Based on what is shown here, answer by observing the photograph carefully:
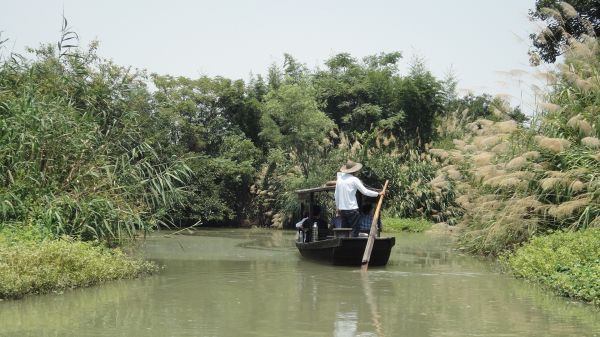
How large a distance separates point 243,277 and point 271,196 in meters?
16.4

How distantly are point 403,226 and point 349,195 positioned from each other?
11.5 m

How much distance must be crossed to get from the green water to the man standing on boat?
3.13ft

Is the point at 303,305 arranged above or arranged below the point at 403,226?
below

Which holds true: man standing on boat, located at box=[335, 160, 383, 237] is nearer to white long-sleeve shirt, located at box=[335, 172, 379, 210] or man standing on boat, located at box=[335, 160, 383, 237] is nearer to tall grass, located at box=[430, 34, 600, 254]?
white long-sleeve shirt, located at box=[335, 172, 379, 210]

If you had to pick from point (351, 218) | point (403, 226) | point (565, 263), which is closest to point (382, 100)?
point (403, 226)

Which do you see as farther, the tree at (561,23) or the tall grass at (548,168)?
the tree at (561,23)

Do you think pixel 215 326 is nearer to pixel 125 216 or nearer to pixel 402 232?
pixel 125 216

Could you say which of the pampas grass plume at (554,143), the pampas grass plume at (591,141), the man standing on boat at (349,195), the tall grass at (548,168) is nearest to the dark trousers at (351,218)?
the man standing on boat at (349,195)

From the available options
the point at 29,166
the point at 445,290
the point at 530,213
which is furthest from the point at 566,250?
the point at 29,166

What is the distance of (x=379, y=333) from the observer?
7.68m

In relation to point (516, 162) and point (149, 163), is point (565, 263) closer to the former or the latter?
Result: point (516, 162)

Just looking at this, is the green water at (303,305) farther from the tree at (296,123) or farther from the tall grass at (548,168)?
the tree at (296,123)

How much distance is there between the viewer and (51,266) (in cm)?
1005

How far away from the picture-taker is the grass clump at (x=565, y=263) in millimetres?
9555
